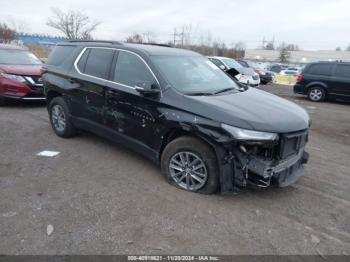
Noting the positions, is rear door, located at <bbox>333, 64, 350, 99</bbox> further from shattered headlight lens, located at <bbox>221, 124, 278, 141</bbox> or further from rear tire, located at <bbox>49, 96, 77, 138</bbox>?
rear tire, located at <bbox>49, 96, 77, 138</bbox>

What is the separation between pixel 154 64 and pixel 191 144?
1.30 metres

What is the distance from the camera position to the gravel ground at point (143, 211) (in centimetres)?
309

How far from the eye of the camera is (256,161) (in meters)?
3.59

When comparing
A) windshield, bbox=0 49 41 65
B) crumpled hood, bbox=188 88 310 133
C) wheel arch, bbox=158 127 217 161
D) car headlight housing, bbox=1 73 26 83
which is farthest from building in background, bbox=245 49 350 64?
wheel arch, bbox=158 127 217 161

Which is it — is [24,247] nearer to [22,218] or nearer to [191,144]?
[22,218]

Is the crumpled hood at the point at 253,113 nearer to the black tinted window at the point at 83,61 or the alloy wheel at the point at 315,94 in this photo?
the black tinted window at the point at 83,61

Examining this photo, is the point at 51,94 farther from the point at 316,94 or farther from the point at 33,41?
the point at 33,41

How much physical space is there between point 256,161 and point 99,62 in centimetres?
309

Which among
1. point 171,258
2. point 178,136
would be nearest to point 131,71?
point 178,136

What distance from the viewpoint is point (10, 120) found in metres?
7.44

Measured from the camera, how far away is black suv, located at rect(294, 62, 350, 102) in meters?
12.6

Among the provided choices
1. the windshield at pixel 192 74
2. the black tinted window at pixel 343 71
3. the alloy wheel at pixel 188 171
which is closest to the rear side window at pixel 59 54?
the windshield at pixel 192 74

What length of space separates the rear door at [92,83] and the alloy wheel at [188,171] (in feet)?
5.26

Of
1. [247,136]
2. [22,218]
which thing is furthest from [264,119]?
[22,218]
